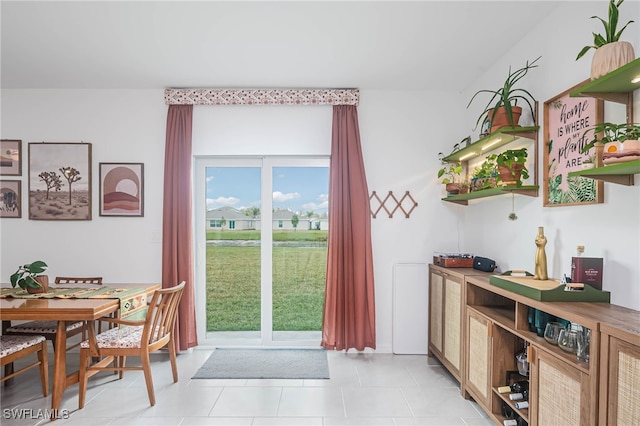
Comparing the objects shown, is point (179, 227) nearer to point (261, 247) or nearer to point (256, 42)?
point (261, 247)

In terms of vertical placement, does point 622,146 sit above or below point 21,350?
above

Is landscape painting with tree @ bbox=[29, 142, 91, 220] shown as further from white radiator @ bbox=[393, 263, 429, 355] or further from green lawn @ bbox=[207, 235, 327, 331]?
white radiator @ bbox=[393, 263, 429, 355]

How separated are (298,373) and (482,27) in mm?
3209

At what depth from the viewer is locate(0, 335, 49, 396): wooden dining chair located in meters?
2.40

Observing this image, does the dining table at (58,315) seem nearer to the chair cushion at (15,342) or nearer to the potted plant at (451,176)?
the chair cushion at (15,342)

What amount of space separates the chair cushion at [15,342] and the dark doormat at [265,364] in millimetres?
1243

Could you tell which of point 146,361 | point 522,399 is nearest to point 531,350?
point 522,399

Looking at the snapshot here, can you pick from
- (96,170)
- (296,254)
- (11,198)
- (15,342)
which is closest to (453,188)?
(296,254)

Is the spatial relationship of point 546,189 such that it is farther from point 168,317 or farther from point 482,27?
point 168,317

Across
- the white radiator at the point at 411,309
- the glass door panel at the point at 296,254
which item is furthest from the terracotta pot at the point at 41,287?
the white radiator at the point at 411,309

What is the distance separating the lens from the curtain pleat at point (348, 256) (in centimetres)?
363

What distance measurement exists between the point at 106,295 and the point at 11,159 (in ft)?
7.12

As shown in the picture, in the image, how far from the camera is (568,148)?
2.16 metres

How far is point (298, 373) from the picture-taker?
3.17m
